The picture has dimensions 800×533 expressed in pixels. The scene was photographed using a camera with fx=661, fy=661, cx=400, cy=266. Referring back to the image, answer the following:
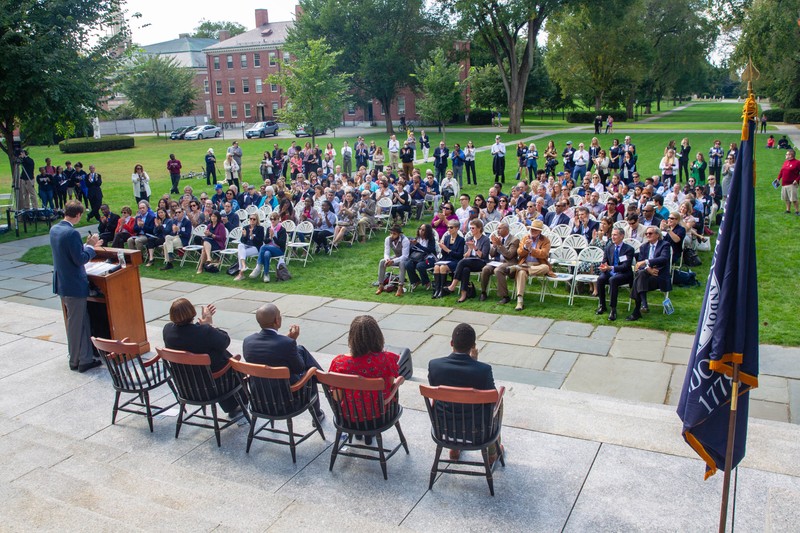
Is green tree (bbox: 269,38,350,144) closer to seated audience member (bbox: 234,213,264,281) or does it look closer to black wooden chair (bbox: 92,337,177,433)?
seated audience member (bbox: 234,213,264,281)

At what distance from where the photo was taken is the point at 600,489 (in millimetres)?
5027

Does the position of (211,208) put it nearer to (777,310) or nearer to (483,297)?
(483,297)

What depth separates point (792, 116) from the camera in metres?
49.2

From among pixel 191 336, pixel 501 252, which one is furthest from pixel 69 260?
pixel 501 252

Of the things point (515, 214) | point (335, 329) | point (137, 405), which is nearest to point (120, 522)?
point (137, 405)

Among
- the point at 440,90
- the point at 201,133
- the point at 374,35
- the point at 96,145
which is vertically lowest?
the point at 96,145

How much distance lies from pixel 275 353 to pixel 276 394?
0.35 meters

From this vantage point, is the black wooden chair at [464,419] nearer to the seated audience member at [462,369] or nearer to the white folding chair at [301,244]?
the seated audience member at [462,369]

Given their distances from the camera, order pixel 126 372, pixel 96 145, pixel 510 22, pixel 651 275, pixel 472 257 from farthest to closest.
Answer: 1. pixel 96 145
2. pixel 510 22
3. pixel 472 257
4. pixel 651 275
5. pixel 126 372

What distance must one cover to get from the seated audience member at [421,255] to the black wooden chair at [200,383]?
6.03 metres

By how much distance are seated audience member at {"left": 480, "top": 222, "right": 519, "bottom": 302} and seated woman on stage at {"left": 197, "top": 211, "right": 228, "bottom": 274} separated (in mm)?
6304

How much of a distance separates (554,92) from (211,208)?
55.2 meters

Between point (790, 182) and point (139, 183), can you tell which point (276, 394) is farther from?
point (139, 183)

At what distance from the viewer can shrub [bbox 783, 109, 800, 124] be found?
1921 inches
